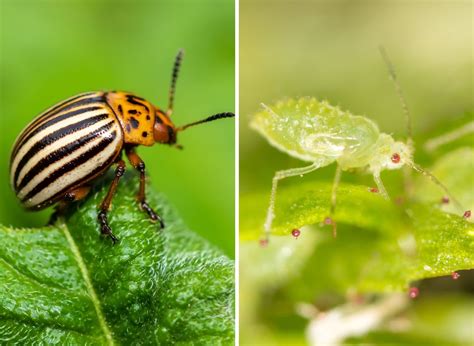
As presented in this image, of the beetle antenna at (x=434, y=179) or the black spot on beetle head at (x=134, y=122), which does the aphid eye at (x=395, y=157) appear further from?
the black spot on beetle head at (x=134, y=122)

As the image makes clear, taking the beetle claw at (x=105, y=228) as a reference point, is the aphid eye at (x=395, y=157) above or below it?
above

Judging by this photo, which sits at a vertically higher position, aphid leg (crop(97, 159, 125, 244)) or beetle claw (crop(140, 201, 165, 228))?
aphid leg (crop(97, 159, 125, 244))

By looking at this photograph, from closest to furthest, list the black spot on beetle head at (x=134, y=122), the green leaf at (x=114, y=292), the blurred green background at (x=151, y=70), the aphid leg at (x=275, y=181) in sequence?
the green leaf at (x=114, y=292), the aphid leg at (x=275, y=181), the black spot on beetle head at (x=134, y=122), the blurred green background at (x=151, y=70)

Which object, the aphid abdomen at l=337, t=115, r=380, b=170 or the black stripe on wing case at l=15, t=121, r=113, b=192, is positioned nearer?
the aphid abdomen at l=337, t=115, r=380, b=170

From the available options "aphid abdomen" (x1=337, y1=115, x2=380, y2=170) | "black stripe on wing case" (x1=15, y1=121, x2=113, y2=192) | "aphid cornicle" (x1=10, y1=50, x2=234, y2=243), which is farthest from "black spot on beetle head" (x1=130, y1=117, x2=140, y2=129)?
"aphid abdomen" (x1=337, y1=115, x2=380, y2=170)

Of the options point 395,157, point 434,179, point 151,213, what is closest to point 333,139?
point 395,157

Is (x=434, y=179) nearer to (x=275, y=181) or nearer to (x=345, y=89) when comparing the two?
(x=275, y=181)

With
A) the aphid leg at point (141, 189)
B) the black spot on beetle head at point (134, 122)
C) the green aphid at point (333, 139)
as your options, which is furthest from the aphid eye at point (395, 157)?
the black spot on beetle head at point (134, 122)

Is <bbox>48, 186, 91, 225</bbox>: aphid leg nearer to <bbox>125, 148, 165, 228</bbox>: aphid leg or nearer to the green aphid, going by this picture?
<bbox>125, 148, 165, 228</bbox>: aphid leg
